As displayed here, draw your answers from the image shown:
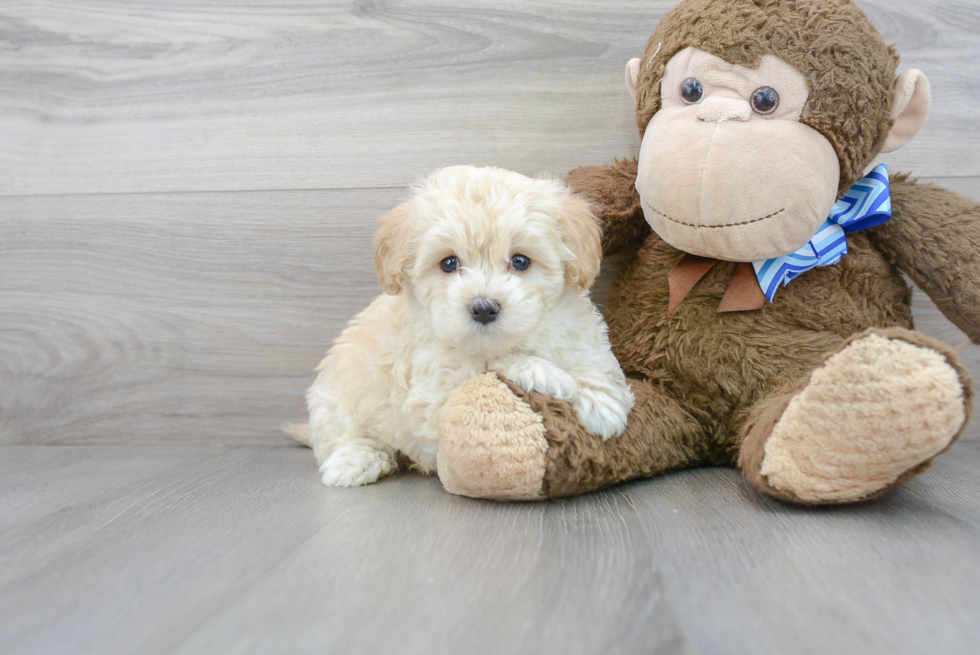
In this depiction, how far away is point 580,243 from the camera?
1.06 metres

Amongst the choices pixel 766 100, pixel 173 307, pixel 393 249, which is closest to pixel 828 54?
pixel 766 100

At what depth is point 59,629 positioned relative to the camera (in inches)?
26.4

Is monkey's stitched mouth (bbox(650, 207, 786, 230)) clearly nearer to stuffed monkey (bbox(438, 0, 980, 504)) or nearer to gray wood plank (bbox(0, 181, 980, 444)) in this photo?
stuffed monkey (bbox(438, 0, 980, 504))

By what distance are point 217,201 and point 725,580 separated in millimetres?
1286

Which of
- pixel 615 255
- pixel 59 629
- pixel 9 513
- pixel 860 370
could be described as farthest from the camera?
pixel 615 255

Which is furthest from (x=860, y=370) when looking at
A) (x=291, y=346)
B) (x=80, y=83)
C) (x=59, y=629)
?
(x=80, y=83)

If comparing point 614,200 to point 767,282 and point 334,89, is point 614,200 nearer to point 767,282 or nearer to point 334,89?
point 767,282

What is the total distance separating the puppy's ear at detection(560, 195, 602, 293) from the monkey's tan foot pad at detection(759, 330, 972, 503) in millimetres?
347

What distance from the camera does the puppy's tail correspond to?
58.9 inches

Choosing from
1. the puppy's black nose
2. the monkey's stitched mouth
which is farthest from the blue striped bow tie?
the puppy's black nose

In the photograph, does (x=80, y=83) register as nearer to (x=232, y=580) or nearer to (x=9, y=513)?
Result: (x=9, y=513)

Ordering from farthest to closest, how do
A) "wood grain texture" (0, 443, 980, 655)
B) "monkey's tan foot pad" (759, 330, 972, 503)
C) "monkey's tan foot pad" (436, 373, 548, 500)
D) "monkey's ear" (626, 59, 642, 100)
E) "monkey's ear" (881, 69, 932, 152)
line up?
"monkey's ear" (626, 59, 642, 100)
"monkey's ear" (881, 69, 932, 152)
"monkey's tan foot pad" (436, 373, 548, 500)
"monkey's tan foot pad" (759, 330, 972, 503)
"wood grain texture" (0, 443, 980, 655)

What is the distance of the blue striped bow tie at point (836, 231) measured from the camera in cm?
114

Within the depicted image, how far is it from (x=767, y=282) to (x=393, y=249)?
0.62m
